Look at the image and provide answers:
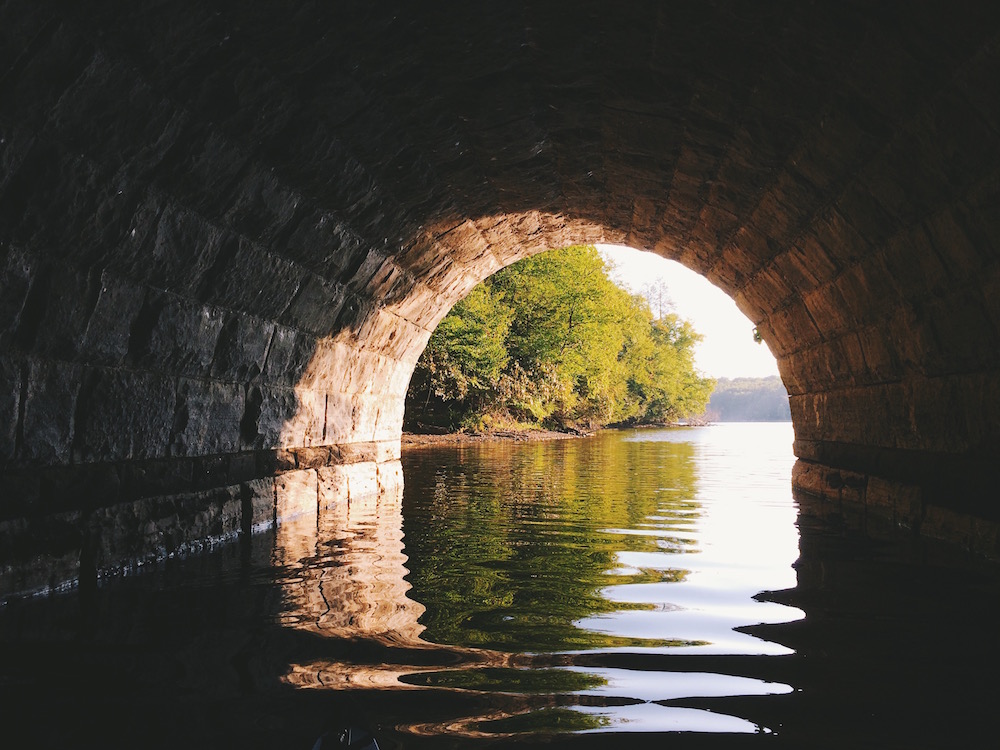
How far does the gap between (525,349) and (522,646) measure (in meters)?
26.2

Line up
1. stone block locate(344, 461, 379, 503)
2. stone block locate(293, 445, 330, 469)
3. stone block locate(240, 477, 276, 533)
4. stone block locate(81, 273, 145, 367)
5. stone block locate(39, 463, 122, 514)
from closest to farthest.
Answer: stone block locate(39, 463, 122, 514), stone block locate(81, 273, 145, 367), stone block locate(240, 477, 276, 533), stone block locate(293, 445, 330, 469), stone block locate(344, 461, 379, 503)

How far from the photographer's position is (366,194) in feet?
18.7

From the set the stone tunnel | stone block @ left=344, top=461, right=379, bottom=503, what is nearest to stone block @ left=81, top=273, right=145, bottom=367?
the stone tunnel

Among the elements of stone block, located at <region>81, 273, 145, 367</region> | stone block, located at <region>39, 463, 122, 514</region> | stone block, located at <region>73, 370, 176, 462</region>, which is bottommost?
stone block, located at <region>39, 463, 122, 514</region>

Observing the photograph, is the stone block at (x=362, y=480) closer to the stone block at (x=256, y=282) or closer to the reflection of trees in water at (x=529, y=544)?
the reflection of trees in water at (x=529, y=544)

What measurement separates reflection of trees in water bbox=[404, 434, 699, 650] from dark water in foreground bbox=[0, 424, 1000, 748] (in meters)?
0.03

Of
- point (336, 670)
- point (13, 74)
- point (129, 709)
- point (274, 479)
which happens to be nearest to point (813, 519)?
point (274, 479)

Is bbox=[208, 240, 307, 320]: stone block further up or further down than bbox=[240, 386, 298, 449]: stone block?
further up

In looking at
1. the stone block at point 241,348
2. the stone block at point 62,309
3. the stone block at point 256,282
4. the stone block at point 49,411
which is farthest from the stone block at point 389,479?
the stone block at point 62,309

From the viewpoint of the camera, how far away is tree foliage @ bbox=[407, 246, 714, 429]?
82.4ft

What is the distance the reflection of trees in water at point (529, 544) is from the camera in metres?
3.65

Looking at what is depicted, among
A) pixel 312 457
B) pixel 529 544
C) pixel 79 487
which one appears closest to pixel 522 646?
pixel 79 487

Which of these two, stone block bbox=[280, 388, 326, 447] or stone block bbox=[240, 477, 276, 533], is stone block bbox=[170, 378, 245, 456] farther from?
stone block bbox=[280, 388, 326, 447]

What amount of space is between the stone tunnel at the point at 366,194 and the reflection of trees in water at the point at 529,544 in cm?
162
